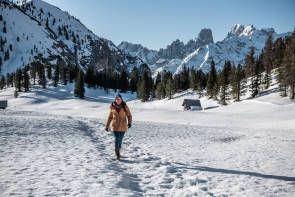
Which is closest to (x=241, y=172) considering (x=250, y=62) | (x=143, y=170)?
(x=143, y=170)

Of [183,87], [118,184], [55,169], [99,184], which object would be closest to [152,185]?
[118,184]

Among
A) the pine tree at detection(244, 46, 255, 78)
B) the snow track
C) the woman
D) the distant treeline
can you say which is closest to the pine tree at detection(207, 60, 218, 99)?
the distant treeline

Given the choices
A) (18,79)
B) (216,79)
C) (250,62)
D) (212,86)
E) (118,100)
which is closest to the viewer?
(118,100)

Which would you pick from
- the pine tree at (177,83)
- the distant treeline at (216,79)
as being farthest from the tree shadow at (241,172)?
the pine tree at (177,83)

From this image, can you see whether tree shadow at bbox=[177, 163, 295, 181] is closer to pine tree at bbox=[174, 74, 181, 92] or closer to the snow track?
the snow track

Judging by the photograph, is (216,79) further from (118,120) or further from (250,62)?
(118,120)

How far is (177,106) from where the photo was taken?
2729 inches

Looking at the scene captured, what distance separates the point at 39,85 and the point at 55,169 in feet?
383

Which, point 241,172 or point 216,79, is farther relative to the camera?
point 216,79

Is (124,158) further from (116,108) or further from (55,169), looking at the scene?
(55,169)

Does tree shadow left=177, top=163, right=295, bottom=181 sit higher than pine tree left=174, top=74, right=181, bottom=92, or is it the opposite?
pine tree left=174, top=74, right=181, bottom=92

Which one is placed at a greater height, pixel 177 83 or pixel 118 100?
pixel 177 83

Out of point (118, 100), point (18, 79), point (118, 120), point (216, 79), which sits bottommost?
point (118, 120)

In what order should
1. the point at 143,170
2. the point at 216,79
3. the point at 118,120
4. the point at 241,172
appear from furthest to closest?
the point at 216,79 → the point at 118,120 → the point at 143,170 → the point at 241,172
